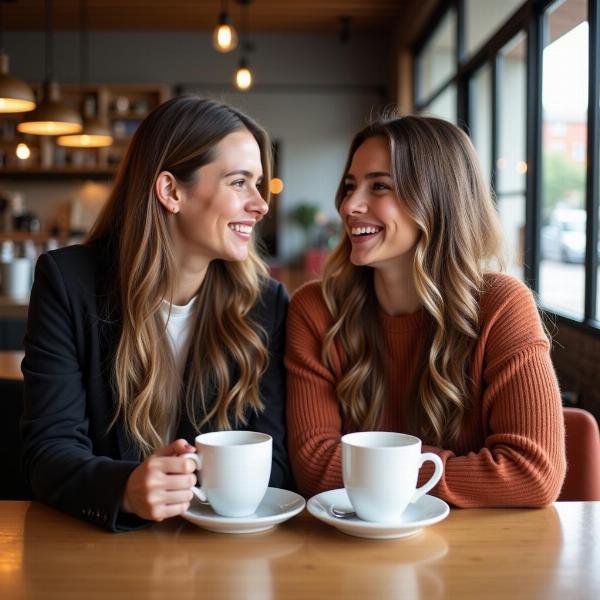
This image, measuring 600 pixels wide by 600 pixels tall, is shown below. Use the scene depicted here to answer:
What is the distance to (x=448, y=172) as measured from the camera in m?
1.66

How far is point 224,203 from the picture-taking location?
66.0 inches

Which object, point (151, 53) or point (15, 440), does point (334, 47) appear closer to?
point (151, 53)

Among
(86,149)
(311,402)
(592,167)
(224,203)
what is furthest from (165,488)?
(86,149)

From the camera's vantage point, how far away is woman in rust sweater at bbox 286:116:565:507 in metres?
1.48

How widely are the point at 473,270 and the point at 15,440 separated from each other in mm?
1068

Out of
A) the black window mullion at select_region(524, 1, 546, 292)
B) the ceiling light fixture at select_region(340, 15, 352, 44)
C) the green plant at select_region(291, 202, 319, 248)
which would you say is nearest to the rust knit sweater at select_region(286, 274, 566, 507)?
the black window mullion at select_region(524, 1, 546, 292)

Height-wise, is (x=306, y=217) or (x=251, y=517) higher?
(x=306, y=217)

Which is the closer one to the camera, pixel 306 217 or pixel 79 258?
pixel 79 258

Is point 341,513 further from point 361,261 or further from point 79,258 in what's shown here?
point 79,258

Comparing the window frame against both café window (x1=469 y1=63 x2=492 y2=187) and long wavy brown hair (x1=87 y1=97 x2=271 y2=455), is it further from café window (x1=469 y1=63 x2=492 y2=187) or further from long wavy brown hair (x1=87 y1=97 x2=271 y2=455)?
long wavy brown hair (x1=87 y1=97 x2=271 y2=455)

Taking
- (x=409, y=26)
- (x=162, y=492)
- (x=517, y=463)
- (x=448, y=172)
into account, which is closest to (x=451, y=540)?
(x=517, y=463)

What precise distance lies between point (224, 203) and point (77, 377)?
45 cm

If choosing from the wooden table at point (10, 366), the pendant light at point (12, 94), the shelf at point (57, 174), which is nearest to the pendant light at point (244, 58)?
the shelf at point (57, 174)

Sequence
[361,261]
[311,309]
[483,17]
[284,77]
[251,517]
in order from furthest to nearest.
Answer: [284,77], [483,17], [311,309], [361,261], [251,517]
